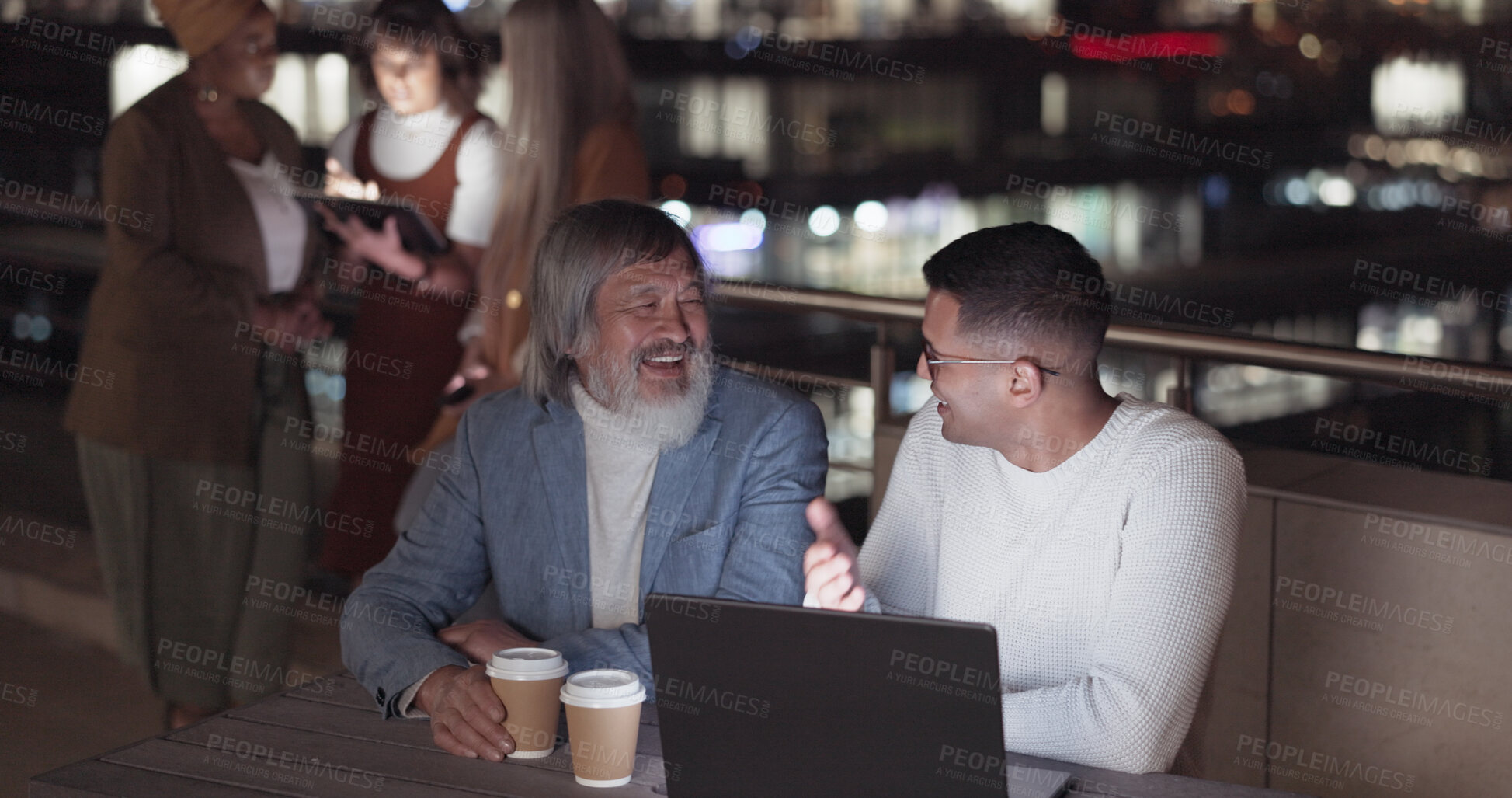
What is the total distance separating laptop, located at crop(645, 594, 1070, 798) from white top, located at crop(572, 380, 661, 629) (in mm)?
576

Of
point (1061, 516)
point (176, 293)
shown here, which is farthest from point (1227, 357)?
point (176, 293)

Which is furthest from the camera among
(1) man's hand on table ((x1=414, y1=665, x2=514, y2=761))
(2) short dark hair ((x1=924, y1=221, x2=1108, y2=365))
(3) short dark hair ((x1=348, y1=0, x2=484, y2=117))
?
(3) short dark hair ((x1=348, y1=0, x2=484, y2=117))

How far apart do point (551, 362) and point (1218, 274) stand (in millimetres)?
45965

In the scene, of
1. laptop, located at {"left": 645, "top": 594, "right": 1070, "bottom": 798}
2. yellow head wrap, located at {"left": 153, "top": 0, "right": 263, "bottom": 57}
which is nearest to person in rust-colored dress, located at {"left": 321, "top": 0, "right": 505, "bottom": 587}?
yellow head wrap, located at {"left": 153, "top": 0, "right": 263, "bottom": 57}

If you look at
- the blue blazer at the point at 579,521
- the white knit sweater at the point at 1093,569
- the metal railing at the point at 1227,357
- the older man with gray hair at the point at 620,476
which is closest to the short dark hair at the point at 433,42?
the metal railing at the point at 1227,357

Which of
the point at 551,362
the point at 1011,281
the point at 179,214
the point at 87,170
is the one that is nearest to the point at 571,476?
the point at 551,362

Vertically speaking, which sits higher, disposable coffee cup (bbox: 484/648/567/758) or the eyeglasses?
the eyeglasses

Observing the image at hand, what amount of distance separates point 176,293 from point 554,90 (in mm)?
914

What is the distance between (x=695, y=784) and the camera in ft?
3.34

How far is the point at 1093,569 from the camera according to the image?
1.38m

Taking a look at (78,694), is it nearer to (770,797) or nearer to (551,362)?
(551,362)

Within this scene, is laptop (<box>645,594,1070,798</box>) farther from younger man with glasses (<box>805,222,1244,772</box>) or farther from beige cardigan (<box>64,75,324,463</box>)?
beige cardigan (<box>64,75,324,463</box>)

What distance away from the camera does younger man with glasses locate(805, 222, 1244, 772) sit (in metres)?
1.26

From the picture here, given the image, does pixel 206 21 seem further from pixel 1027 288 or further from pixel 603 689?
pixel 603 689
